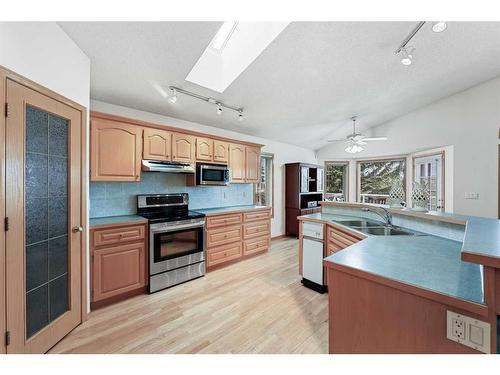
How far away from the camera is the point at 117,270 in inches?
89.5

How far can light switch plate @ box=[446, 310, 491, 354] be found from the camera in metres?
0.73

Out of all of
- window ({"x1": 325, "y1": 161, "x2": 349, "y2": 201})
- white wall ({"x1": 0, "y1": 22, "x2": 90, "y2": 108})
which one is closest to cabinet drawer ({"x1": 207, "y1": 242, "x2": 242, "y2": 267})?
white wall ({"x1": 0, "y1": 22, "x2": 90, "y2": 108})

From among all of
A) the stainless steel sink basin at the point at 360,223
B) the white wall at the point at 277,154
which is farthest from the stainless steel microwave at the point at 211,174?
the stainless steel sink basin at the point at 360,223

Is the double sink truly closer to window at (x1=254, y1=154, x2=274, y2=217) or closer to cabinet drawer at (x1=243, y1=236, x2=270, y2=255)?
cabinet drawer at (x1=243, y1=236, x2=270, y2=255)

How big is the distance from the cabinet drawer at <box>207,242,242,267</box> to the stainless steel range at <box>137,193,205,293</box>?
19 cm

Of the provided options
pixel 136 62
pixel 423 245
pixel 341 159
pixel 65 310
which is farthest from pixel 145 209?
pixel 341 159

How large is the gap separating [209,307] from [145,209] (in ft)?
5.15

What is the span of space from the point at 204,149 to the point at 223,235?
1.36 meters

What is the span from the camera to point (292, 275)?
3002mm

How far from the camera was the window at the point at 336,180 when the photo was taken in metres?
6.12

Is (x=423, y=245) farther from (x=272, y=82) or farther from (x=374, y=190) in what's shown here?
(x=374, y=190)

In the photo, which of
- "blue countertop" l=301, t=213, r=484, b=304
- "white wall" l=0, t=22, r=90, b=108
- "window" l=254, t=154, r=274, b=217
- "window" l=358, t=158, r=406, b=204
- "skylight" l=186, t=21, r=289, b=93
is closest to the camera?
"blue countertop" l=301, t=213, r=484, b=304

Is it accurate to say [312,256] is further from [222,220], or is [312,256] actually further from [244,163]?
[244,163]

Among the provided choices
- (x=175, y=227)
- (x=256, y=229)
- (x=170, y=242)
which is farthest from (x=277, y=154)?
(x=170, y=242)
